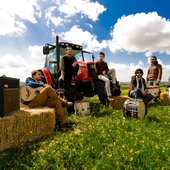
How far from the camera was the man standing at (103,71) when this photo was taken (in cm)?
1179

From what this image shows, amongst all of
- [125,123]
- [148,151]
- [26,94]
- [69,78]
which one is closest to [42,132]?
[26,94]

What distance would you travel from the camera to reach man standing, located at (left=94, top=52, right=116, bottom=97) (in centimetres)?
1179

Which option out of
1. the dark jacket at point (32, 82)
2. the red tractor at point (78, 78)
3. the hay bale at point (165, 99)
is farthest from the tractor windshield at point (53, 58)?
the dark jacket at point (32, 82)

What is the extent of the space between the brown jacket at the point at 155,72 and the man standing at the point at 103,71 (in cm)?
232

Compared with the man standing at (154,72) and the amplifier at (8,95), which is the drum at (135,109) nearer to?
the amplifier at (8,95)

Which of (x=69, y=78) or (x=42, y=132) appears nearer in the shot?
(x=42, y=132)

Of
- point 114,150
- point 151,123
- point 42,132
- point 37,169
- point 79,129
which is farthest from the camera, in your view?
point 151,123

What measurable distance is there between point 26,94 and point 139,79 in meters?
4.28

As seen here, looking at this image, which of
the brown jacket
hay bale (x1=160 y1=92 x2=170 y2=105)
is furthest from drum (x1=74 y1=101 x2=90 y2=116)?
the brown jacket

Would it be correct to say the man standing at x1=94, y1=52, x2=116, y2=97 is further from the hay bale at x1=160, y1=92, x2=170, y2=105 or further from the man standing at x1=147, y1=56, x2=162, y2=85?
the hay bale at x1=160, y1=92, x2=170, y2=105

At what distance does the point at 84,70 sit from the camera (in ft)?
41.5

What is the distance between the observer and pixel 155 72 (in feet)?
44.0

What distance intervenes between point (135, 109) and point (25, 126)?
344cm

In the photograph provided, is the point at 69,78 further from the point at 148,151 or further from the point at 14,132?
the point at 148,151
